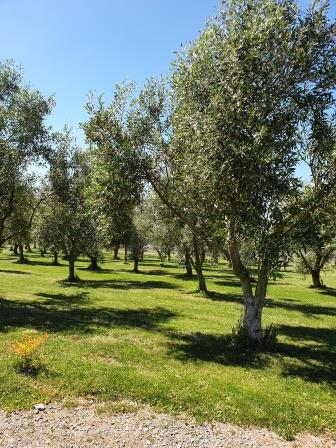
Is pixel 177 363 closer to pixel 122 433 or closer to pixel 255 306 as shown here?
pixel 255 306

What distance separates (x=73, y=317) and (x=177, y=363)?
1169 cm

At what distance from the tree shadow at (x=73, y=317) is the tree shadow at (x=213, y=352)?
12.0 feet

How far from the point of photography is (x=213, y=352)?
1911 centimetres

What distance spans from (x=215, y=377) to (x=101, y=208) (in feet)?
32.6

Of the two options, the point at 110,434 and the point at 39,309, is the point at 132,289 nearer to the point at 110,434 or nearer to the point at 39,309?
the point at 39,309

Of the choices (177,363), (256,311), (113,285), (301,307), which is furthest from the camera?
(113,285)

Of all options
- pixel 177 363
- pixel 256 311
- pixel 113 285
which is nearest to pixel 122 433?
pixel 177 363

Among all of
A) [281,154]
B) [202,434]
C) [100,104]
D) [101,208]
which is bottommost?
[202,434]

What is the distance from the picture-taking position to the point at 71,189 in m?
43.4

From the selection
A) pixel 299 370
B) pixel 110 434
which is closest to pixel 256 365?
pixel 299 370

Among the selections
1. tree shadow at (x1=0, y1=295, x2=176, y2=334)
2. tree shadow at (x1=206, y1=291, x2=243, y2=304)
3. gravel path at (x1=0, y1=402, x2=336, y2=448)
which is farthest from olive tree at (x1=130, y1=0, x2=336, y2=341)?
tree shadow at (x1=206, y1=291, x2=243, y2=304)

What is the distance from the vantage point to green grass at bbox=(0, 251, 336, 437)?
13.0 meters

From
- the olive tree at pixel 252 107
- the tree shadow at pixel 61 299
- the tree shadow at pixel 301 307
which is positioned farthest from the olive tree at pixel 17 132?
the tree shadow at pixel 301 307

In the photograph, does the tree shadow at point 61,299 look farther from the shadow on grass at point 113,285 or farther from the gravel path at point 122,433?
the gravel path at point 122,433
